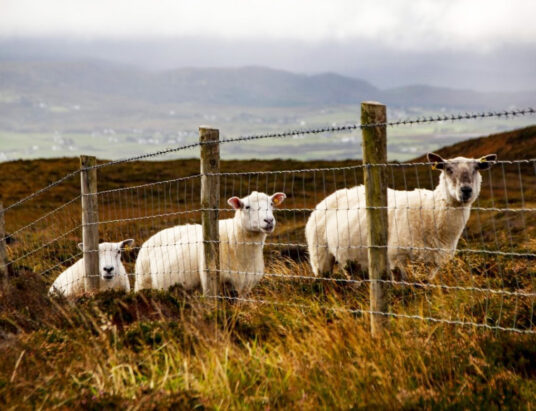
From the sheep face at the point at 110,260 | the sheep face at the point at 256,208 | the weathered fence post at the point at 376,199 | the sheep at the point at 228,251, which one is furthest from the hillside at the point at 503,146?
the weathered fence post at the point at 376,199

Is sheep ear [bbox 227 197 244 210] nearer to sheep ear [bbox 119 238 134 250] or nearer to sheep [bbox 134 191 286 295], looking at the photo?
sheep [bbox 134 191 286 295]

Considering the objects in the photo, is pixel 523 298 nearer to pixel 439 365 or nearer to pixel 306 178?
pixel 439 365

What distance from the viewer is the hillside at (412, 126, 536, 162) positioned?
5209 cm

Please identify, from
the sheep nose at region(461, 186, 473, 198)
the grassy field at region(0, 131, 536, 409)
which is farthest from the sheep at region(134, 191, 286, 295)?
the sheep nose at region(461, 186, 473, 198)

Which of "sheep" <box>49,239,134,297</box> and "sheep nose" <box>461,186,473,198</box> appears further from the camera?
"sheep" <box>49,239,134,297</box>

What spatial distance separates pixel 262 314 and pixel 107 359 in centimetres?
177

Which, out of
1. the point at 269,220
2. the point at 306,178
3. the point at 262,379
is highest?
the point at 306,178

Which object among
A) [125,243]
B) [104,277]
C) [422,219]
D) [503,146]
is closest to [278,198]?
[422,219]

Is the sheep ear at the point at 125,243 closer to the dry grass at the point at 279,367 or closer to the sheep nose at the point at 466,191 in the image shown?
the dry grass at the point at 279,367

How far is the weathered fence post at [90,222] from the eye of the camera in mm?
11484

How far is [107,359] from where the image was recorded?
20.7ft

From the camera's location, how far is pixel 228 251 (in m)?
9.55

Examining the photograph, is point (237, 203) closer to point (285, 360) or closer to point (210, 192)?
point (210, 192)

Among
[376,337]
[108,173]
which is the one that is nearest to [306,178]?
[108,173]
